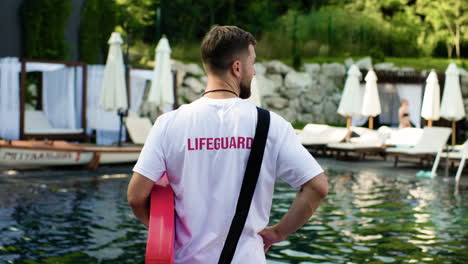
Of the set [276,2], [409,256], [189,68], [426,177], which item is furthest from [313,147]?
[276,2]

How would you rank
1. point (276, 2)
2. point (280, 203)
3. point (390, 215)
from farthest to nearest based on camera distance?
point (276, 2) → point (280, 203) → point (390, 215)

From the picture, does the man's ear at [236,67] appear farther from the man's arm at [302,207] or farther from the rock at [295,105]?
the rock at [295,105]

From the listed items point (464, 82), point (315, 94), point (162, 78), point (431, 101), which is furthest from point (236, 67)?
point (315, 94)

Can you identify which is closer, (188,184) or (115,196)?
(188,184)

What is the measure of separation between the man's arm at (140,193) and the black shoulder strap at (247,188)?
29cm

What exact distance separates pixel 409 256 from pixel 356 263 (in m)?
0.65

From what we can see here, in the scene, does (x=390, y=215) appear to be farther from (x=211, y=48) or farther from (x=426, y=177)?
(x=211, y=48)

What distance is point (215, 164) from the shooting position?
2.36 m

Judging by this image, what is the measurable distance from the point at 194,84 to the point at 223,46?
23986 millimetres

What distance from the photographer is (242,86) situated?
2.49m

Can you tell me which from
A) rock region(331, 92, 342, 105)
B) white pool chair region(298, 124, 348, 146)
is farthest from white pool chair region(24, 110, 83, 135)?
rock region(331, 92, 342, 105)

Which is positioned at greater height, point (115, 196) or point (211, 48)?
point (211, 48)

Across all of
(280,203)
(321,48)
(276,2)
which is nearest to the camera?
(280,203)

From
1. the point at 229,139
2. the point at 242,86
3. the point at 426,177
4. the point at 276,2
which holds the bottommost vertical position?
the point at 426,177
